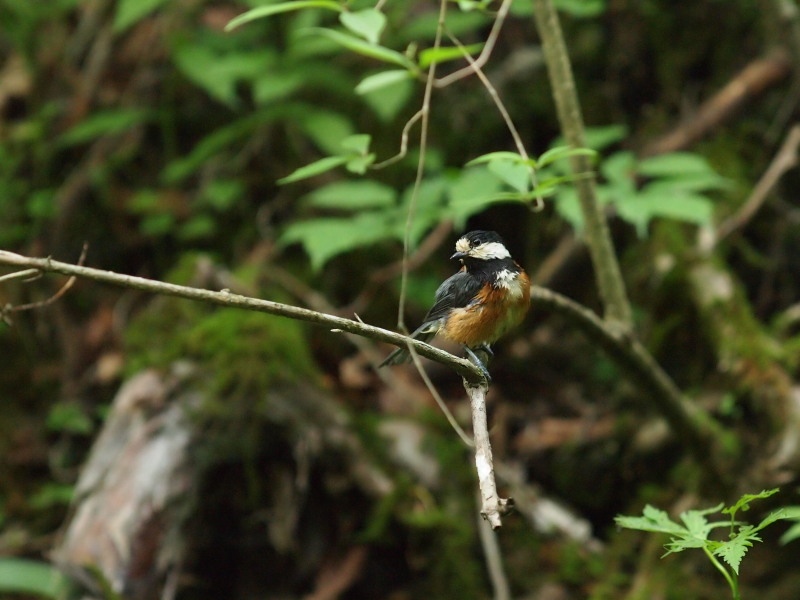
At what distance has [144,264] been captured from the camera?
5691mm

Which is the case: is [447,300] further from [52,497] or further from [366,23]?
[52,497]

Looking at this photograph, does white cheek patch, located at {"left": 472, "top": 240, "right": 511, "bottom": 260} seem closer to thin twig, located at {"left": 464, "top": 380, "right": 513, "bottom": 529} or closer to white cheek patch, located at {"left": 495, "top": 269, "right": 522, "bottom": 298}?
white cheek patch, located at {"left": 495, "top": 269, "right": 522, "bottom": 298}

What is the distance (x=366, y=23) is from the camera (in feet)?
5.50

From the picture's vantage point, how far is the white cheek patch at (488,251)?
2.29m

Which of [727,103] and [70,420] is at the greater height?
[727,103]

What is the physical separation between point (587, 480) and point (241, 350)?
6.53ft

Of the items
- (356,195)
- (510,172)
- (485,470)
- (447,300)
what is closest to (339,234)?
(356,195)

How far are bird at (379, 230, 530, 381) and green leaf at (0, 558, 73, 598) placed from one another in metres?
1.98

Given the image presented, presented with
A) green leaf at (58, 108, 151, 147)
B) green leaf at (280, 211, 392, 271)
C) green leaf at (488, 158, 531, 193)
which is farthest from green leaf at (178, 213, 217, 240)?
green leaf at (488, 158, 531, 193)

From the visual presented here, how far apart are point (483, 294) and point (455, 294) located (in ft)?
0.39

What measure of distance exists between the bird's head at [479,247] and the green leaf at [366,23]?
69 centimetres

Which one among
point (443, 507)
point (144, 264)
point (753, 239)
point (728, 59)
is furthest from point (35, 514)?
point (728, 59)

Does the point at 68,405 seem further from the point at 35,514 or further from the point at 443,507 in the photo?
the point at 443,507

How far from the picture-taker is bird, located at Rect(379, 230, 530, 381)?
2.26 meters
